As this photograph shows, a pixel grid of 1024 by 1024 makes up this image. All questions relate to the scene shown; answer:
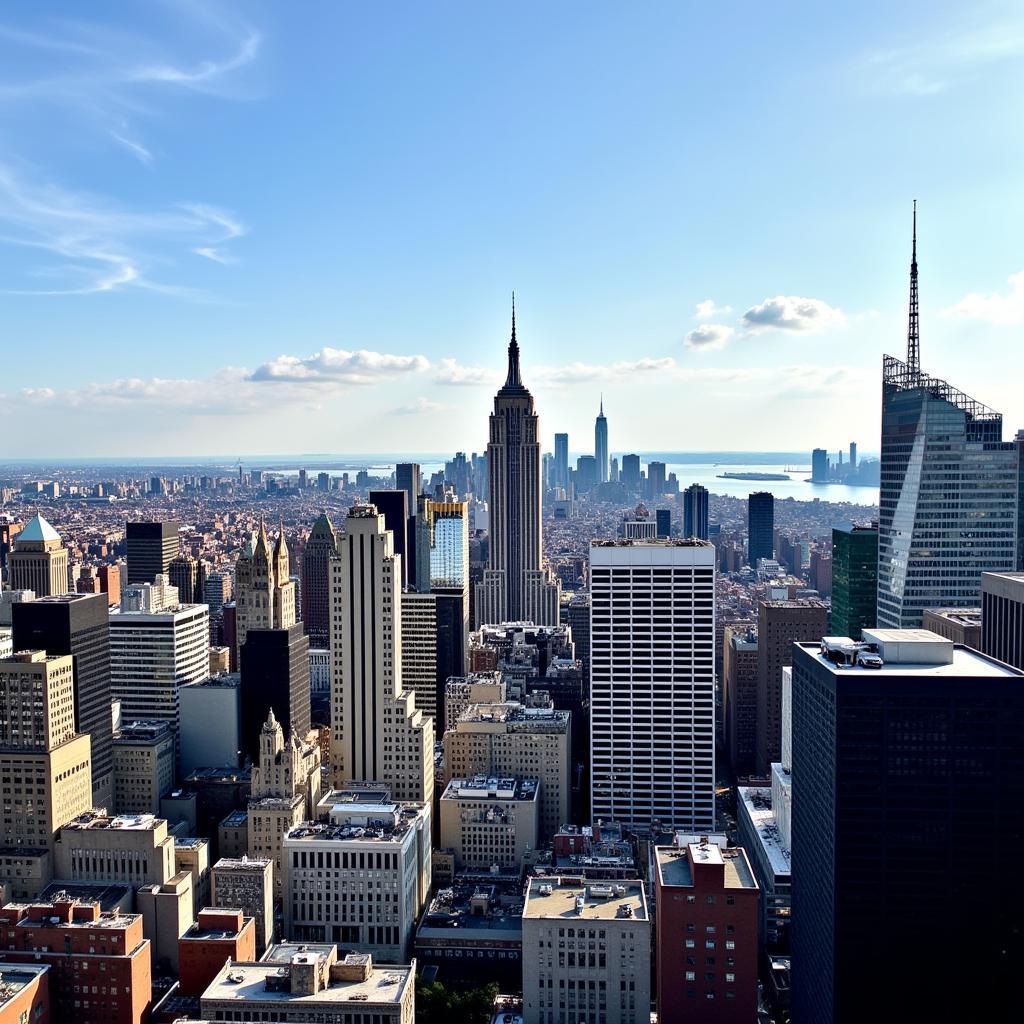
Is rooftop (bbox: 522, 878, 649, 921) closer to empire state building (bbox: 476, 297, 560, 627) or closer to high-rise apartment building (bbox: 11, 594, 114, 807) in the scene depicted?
high-rise apartment building (bbox: 11, 594, 114, 807)

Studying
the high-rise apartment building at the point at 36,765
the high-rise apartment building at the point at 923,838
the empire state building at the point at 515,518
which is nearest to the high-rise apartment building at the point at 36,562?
the high-rise apartment building at the point at 36,765

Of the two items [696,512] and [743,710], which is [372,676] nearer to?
[743,710]

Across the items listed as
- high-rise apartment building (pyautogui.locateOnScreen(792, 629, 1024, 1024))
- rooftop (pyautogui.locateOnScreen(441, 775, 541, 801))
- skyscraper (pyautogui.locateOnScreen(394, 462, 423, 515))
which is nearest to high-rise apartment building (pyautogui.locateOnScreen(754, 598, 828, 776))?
rooftop (pyautogui.locateOnScreen(441, 775, 541, 801))

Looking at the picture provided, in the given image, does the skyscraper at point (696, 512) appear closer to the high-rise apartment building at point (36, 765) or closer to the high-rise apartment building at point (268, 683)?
the high-rise apartment building at point (268, 683)

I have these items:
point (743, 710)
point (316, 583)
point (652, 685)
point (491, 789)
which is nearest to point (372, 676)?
point (491, 789)

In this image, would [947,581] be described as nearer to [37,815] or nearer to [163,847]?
[163,847]
